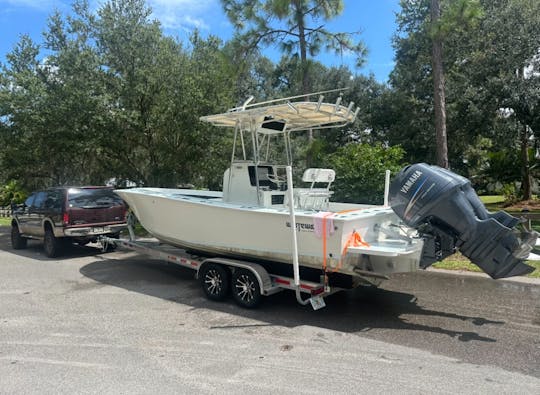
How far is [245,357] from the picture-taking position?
4.52m

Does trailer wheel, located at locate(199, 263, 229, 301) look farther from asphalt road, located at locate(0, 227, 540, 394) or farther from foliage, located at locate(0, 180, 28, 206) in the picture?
foliage, located at locate(0, 180, 28, 206)

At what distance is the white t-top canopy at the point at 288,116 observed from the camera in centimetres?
662

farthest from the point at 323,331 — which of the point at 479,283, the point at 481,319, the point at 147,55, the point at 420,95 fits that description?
the point at 420,95

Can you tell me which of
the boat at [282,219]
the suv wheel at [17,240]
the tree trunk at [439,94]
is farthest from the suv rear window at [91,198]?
the tree trunk at [439,94]

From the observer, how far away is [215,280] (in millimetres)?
6609

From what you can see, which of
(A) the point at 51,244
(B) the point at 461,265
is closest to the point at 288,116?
(B) the point at 461,265

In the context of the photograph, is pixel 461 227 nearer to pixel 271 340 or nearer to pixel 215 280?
pixel 271 340

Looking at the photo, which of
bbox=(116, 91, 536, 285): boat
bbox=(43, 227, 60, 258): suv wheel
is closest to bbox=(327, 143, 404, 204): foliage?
bbox=(116, 91, 536, 285): boat

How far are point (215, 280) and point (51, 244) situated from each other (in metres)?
5.99

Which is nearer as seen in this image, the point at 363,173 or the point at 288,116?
the point at 288,116

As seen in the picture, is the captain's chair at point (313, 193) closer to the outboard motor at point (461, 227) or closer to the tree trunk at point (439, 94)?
the outboard motor at point (461, 227)

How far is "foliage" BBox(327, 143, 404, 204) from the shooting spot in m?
11.9

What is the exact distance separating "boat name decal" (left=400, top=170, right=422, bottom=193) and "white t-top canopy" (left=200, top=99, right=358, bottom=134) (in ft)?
5.53

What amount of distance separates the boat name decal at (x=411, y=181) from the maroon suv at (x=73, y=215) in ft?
25.1
